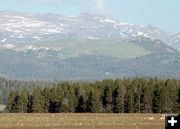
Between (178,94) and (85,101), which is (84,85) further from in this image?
(178,94)

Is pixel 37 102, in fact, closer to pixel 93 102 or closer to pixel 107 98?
pixel 93 102

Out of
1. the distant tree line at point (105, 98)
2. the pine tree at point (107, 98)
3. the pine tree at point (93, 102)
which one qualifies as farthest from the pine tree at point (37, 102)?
the pine tree at point (107, 98)

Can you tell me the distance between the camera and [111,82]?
135 metres

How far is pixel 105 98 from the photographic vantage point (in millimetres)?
129750

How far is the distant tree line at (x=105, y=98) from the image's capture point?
12089cm

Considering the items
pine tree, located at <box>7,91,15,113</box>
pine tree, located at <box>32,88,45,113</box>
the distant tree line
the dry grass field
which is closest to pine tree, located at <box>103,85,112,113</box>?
the distant tree line

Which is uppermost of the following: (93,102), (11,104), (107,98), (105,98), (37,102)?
(93,102)

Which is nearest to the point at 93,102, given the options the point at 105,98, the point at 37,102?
the point at 105,98

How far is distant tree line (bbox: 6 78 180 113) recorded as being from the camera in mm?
120894

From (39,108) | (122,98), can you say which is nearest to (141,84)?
(122,98)

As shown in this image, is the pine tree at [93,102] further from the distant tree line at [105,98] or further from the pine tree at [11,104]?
the pine tree at [11,104]

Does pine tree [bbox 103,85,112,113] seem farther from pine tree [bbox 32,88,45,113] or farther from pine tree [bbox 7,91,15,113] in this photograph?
pine tree [bbox 7,91,15,113]

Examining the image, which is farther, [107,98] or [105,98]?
[105,98]

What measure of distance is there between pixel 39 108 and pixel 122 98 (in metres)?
18.6
